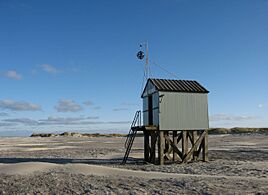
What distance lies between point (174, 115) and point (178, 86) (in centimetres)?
210

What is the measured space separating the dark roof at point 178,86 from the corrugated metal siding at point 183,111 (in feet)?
0.89

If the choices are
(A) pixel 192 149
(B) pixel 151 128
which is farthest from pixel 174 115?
(A) pixel 192 149

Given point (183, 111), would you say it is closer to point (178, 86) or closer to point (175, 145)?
point (178, 86)

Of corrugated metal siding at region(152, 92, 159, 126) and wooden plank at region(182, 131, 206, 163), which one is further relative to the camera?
wooden plank at region(182, 131, 206, 163)

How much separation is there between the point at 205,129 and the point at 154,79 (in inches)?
194

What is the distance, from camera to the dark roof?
2230 centimetres

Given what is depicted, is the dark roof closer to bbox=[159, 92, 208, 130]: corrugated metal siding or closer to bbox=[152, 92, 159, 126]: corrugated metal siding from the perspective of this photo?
bbox=[159, 92, 208, 130]: corrugated metal siding

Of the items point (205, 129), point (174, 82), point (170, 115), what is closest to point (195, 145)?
point (205, 129)

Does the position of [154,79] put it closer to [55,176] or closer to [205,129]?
[205,129]

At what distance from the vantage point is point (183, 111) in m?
22.5

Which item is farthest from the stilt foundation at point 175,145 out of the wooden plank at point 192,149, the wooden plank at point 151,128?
the wooden plank at point 151,128

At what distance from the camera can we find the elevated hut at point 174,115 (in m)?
21.9

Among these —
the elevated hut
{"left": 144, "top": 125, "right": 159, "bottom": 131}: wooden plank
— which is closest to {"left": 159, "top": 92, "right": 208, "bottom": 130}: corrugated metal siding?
the elevated hut

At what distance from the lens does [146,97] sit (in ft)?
79.8
